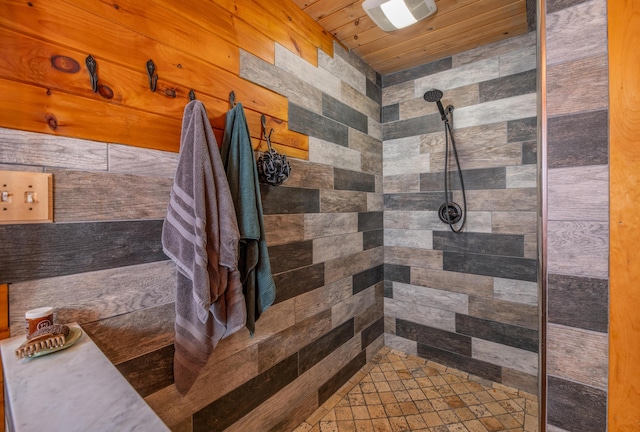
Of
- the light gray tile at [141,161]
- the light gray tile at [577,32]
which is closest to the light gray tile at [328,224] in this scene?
the light gray tile at [141,161]

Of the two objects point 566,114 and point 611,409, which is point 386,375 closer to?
point 611,409

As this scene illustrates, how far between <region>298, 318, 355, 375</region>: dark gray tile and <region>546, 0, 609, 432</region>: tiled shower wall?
1.16m

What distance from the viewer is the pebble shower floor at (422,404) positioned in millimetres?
1662

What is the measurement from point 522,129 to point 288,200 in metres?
1.63

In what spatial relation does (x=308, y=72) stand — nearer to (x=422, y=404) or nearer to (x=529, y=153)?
(x=529, y=153)

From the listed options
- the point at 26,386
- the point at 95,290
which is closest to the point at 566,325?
the point at 26,386

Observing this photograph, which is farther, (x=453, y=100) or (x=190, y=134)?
(x=453, y=100)

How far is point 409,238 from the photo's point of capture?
238 centimetres

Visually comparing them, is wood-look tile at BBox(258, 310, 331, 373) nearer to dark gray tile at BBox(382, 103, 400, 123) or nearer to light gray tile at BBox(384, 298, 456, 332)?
light gray tile at BBox(384, 298, 456, 332)

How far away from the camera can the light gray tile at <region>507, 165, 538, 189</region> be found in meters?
1.89

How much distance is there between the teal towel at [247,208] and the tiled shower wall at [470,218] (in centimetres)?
147

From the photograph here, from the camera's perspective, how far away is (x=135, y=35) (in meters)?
1.01

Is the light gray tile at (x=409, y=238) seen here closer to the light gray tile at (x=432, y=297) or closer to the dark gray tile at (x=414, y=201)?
the dark gray tile at (x=414, y=201)

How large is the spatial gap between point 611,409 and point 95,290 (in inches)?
62.6
